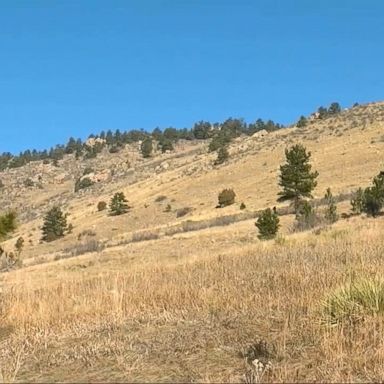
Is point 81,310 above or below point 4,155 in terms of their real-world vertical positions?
below

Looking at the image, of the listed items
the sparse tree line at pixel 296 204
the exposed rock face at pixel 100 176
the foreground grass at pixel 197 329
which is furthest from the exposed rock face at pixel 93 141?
the foreground grass at pixel 197 329

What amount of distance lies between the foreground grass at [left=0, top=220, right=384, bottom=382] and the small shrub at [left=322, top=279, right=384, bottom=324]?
8cm

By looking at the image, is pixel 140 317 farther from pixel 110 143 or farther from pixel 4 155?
pixel 4 155

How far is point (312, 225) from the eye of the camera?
2877 cm

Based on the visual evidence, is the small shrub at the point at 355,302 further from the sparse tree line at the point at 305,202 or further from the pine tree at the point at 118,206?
the pine tree at the point at 118,206

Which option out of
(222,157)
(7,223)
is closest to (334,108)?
(222,157)

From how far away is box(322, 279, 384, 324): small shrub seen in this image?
17.9ft

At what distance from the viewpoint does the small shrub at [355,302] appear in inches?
215

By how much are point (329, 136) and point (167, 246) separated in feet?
162

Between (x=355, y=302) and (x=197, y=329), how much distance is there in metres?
1.52

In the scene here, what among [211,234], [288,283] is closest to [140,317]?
[288,283]

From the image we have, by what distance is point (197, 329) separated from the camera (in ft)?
19.0

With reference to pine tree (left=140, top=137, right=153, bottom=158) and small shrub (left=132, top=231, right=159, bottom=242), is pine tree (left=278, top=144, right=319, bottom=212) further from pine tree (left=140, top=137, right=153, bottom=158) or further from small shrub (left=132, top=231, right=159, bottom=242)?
pine tree (left=140, top=137, right=153, bottom=158)

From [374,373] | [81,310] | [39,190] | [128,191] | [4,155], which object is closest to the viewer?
[374,373]
